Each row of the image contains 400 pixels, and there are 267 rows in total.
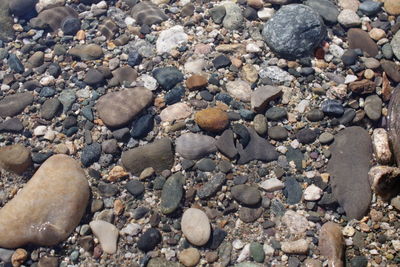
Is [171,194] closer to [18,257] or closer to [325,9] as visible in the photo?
[18,257]

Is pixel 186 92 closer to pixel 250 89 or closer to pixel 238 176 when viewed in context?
pixel 250 89

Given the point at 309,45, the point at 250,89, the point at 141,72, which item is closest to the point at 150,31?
the point at 141,72

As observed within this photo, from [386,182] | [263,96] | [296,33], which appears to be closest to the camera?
[386,182]

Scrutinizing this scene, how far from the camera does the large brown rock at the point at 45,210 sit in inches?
117

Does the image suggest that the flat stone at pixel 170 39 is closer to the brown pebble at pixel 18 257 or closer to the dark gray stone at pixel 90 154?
the dark gray stone at pixel 90 154

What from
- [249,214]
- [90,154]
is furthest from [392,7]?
[90,154]

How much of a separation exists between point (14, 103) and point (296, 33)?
8.68 feet

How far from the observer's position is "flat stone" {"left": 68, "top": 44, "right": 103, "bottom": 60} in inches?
159

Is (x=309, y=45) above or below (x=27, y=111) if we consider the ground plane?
above

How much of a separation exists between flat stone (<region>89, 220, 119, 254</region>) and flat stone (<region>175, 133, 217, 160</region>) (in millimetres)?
800

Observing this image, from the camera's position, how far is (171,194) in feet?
10.4

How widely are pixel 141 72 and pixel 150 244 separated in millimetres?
1672

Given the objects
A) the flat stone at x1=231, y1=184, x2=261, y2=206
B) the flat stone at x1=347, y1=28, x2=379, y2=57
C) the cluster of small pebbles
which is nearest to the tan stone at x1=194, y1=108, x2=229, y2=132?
the cluster of small pebbles

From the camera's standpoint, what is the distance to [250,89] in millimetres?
3717
